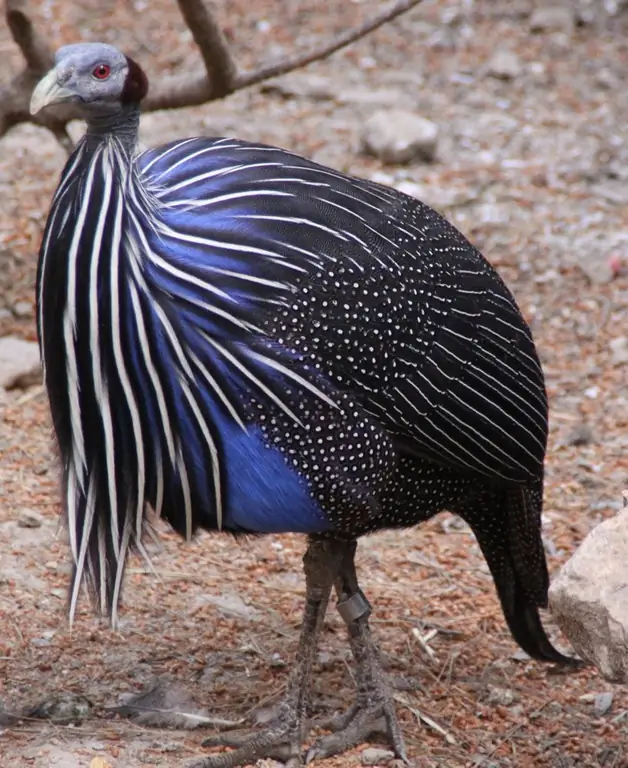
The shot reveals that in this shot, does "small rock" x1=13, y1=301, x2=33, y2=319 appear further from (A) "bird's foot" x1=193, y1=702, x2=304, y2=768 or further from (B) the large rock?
(B) the large rock

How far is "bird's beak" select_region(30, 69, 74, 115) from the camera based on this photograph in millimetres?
2559

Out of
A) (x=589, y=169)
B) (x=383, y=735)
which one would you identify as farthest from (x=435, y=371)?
(x=589, y=169)

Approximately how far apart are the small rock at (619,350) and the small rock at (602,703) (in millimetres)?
2003

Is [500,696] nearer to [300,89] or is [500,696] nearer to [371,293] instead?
[371,293]

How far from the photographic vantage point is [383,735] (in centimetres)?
326

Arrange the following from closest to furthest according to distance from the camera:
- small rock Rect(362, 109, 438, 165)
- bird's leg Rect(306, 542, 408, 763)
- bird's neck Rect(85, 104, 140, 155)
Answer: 1. bird's neck Rect(85, 104, 140, 155)
2. bird's leg Rect(306, 542, 408, 763)
3. small rock Rect(362, 109, 438, 165)

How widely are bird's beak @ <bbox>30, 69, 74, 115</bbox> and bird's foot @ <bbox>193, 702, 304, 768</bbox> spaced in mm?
1525

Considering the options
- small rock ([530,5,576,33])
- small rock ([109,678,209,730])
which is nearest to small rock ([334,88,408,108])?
small rock ([530,5,576,33])

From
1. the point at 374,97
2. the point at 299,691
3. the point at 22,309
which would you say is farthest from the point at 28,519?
the point at 374,97

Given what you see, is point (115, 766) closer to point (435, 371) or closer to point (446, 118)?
point (435, 371)

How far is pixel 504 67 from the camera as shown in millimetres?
8156

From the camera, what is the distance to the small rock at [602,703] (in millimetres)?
3486

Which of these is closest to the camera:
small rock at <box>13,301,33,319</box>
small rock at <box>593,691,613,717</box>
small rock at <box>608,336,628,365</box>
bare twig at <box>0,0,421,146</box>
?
small rock at <box>593,691,613,717</box>

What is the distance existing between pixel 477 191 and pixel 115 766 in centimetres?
432
